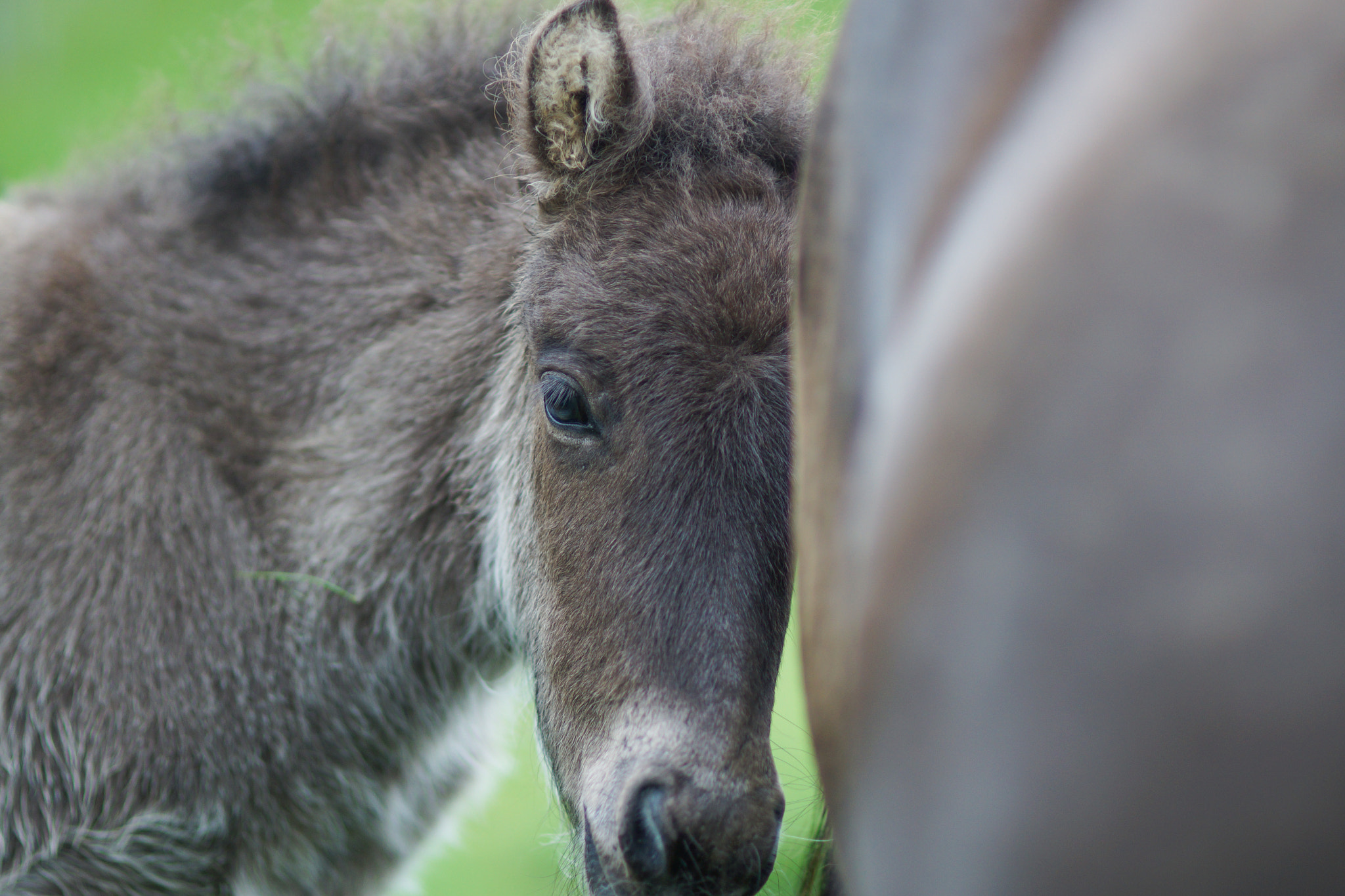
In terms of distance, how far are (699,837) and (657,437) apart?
27.2 inches

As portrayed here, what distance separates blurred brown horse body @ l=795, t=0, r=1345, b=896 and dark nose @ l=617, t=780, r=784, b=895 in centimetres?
91

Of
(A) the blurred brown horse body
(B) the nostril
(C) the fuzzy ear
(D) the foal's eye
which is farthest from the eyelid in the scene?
(A) the blurred brown horse body

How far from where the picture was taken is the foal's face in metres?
1.69

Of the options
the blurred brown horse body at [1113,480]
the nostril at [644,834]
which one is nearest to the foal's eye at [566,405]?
the nostril at [644,834]

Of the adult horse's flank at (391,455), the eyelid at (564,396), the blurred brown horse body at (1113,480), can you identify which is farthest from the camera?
the eyelid at (564,396)

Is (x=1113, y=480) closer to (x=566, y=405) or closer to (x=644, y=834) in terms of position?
(x=644, y=834)

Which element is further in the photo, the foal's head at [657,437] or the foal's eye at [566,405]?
the foal's eye at [566,405]

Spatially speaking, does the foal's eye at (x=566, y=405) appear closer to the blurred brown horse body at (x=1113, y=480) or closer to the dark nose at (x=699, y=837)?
the dark nose at (x=699, y=837)

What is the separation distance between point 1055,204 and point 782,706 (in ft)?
15.2

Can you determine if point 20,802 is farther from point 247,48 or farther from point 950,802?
point 950,802

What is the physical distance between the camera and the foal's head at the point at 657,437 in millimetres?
1707

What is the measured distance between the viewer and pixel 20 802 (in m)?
2.43

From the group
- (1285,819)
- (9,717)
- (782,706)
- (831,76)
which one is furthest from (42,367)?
(782,706)

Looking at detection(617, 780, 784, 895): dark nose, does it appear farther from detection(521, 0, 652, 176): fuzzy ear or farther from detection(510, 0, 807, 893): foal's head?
detection(521, 0, 652, 176): fuzzy ear
